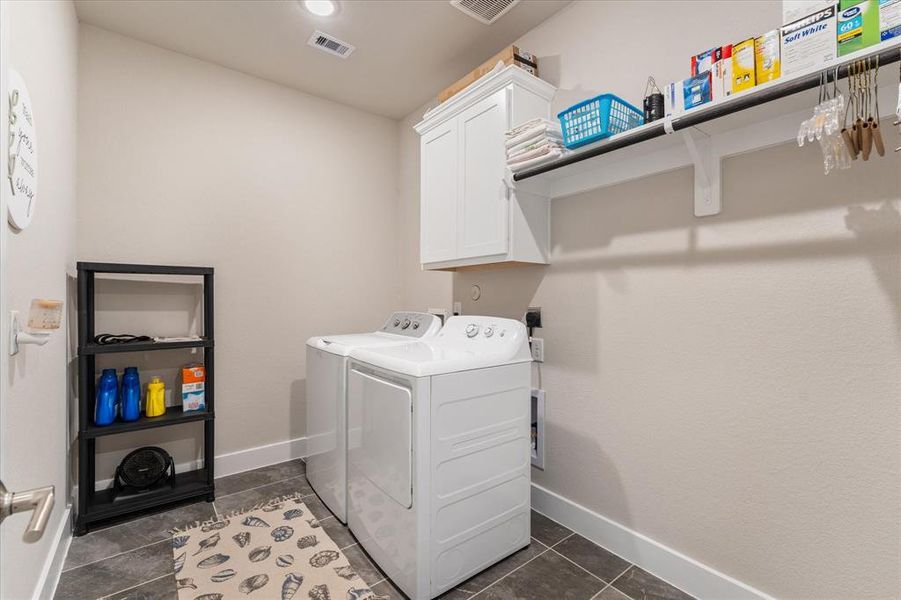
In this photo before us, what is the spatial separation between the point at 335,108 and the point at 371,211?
838 millimetres

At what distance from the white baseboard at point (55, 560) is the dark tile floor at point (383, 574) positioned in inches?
1.3

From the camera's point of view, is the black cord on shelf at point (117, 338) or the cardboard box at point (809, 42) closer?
the cardboard box at point (809, 42)

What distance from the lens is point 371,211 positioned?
139 inches

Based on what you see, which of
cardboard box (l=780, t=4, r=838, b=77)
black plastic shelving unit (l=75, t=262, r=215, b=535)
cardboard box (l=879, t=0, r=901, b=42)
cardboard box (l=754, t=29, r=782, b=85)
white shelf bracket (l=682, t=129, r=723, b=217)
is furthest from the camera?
black plastic shelving unit (l=75, t=262, r=215, b=535)

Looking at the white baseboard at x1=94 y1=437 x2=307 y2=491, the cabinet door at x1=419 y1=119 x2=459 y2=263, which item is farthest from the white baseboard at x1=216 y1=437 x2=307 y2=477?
the cabinet door at x1=419 y1=119 x2=459 y2=263

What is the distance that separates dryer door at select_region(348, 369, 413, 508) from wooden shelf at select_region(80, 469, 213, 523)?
1.14 metres

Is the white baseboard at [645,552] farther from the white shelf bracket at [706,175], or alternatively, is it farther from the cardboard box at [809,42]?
the cardboard box at [809,42]

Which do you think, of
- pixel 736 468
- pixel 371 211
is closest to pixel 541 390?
pixel 736 468

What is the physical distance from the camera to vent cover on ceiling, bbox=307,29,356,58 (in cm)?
249

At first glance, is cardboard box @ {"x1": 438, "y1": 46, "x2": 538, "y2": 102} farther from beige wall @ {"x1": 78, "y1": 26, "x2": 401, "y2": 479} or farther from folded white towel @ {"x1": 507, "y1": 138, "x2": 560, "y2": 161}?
beige wall @ {"x1": 78, "y1": 26, "x2": 401, "y2": 479}

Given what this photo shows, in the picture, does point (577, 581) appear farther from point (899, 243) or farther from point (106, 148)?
point (106, 148)

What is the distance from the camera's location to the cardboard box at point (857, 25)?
1.10m

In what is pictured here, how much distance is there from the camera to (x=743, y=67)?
4.42 ft

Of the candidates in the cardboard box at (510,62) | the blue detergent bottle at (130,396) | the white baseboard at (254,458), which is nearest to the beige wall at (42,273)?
the blue detergent bottle at (130,396)
